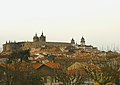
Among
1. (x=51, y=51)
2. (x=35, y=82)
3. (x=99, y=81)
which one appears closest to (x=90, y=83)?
(x=35, y=82)

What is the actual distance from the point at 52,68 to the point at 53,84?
7.83m

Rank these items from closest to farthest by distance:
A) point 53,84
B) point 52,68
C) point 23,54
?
point 53,84 → point 52,68 → point 23,54

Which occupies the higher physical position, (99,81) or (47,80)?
(99,81)

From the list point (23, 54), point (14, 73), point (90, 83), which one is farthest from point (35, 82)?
point (23, 54)

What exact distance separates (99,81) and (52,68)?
34648mm

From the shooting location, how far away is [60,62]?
6781 centimetres

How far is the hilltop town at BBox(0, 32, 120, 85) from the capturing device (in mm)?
28978

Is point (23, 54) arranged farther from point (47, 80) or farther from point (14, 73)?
point (14, 73)

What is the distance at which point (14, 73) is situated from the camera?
3234 cm

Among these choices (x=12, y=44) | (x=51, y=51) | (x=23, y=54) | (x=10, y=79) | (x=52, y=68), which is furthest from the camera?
(x=12, y=44)

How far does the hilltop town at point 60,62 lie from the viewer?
28978mm

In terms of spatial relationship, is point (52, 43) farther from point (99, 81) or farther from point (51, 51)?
point (99, 81)

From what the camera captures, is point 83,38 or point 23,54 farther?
point 83,38

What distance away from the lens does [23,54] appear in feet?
183
